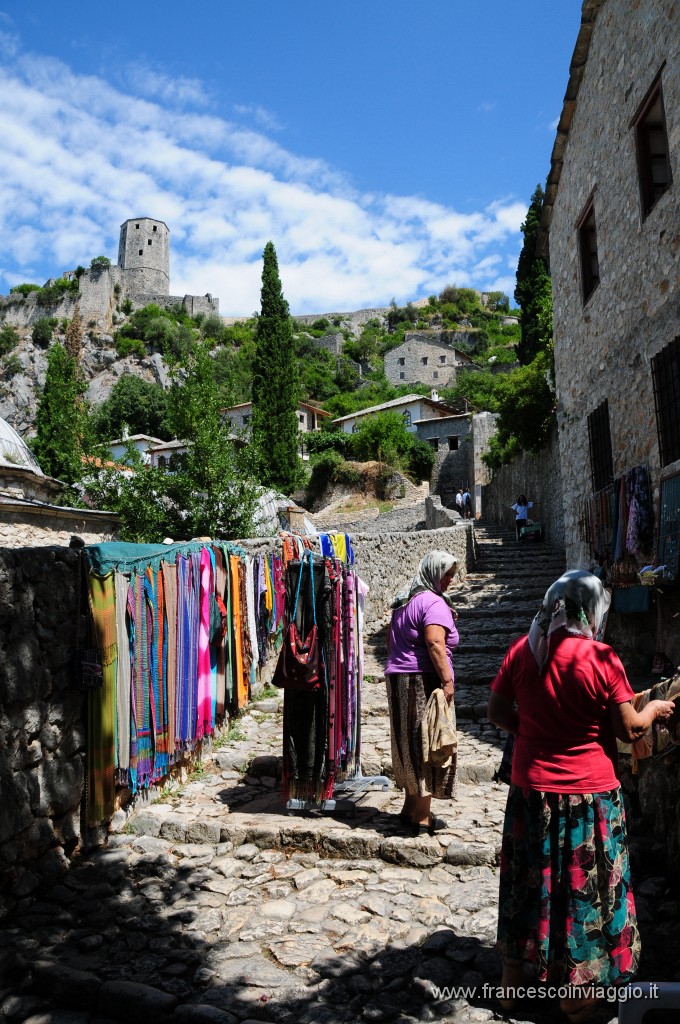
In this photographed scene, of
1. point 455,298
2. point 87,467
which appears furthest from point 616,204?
point 455,298

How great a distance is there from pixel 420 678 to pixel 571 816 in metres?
1.85

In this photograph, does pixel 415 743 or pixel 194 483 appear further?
pixel 194 483

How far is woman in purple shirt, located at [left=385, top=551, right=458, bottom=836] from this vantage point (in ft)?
14.0

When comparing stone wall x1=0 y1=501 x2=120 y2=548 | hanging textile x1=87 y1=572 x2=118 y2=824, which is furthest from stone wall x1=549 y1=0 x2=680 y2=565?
stone wall x1=0 y1=501 x2=120 y2=548

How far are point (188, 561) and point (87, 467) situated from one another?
35.7ft

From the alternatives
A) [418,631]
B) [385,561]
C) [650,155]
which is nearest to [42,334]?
[385,561]

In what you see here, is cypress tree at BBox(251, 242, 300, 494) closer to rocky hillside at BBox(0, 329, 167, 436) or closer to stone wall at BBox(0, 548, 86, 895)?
rocky hillside at BBox(0, 329, 167, 436)

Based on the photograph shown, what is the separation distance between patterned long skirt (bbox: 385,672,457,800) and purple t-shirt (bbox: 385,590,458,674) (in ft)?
0.25

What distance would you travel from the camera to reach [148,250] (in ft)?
289

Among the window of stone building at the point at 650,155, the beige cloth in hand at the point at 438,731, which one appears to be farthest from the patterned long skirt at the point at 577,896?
the window of stone building at the point at 650,155

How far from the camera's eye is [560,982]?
2480mm

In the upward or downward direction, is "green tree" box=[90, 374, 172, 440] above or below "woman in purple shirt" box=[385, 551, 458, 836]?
above

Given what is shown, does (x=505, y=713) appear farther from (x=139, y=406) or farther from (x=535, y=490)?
(x=139, y=406)

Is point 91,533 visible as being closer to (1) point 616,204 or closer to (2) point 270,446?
(1) point 616,204
